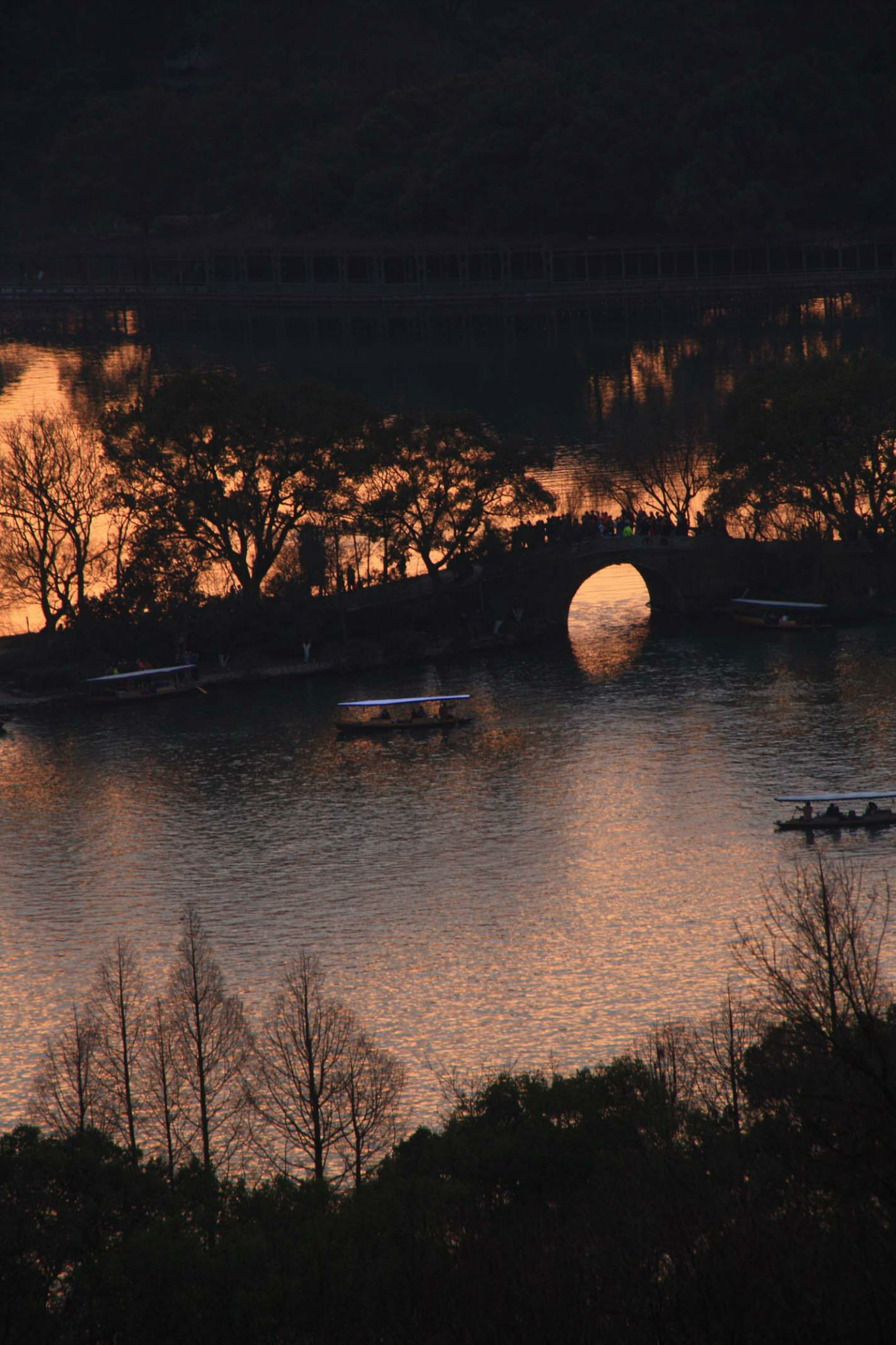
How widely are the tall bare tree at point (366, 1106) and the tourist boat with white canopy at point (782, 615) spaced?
6827cm

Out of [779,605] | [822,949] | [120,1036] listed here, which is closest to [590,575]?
[779,605]

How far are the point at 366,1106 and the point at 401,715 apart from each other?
2042 inches

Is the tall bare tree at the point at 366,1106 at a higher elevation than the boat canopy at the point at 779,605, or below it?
below

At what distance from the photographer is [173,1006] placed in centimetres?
6544

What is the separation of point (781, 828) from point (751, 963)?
16.2 m

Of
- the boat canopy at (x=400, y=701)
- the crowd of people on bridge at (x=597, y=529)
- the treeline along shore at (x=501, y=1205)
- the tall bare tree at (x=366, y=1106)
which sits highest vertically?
the crowd of people on bridge at (x=597, y=529)

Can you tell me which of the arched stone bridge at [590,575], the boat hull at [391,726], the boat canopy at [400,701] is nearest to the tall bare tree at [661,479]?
the arched stone bridge at [590,575]

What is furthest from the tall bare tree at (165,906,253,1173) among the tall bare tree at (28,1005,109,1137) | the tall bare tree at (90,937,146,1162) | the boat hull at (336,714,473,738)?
the boat hull at (336,714,473,738)

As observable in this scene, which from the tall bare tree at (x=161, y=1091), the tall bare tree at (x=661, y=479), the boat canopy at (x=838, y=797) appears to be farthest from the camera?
the tall bare tree at (x=661, y=479)

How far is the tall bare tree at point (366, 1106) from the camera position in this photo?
179ft

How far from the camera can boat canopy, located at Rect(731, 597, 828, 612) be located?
4825 inches

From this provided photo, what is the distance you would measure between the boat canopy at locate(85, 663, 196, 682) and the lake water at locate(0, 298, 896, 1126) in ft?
7.58

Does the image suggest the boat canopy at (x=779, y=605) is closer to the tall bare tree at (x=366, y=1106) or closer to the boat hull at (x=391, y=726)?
the boat hull at (x=391, y=726)

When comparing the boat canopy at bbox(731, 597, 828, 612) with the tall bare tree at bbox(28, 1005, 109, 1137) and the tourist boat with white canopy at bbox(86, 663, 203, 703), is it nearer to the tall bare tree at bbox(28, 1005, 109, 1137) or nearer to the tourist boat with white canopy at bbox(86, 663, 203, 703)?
the tourist boat with white canopy at bbox(86, 663, 203, 703)
